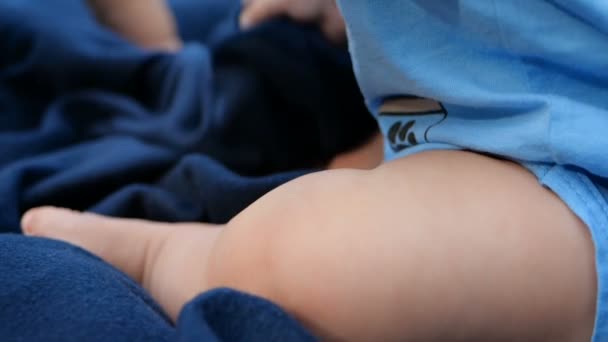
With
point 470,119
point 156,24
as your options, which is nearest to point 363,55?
point 470,119

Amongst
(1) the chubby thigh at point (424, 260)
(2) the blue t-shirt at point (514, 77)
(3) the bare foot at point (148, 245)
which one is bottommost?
(3) the bare foot at point (148, 245)

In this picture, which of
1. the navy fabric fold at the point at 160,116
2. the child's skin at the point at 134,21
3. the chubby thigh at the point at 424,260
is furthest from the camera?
the child's skin at the point at 134,21

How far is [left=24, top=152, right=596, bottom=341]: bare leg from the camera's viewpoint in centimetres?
28

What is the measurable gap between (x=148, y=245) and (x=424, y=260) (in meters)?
0.20

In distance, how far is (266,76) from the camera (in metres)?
0.54

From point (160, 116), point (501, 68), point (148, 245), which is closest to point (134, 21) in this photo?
point (160, 116)

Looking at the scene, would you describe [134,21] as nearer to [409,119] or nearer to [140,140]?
[140,140]

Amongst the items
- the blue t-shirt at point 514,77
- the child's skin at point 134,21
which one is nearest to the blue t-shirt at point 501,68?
the blue t-shirt at point 514,77

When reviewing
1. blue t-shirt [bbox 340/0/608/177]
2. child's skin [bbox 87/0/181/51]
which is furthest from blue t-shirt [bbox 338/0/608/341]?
child's skin [bbox 87/0/181/51]

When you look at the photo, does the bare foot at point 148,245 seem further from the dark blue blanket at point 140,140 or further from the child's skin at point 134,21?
the child's skin at point 134,21

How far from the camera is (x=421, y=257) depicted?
0.94ft

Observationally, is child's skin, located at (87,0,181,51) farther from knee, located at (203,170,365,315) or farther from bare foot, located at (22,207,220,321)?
knee, located at (203,170,365,315)

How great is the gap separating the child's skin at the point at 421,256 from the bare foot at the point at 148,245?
36 mm

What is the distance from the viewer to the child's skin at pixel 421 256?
0.93ft
